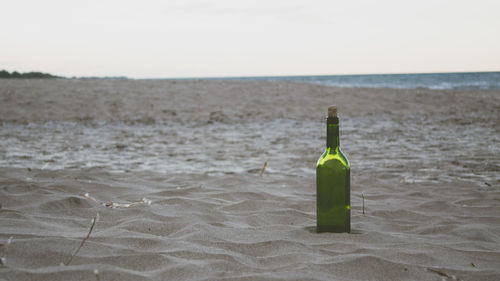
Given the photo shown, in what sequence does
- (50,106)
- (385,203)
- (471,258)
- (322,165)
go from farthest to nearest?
(50,106) < (385,203) < (322,165) < (471,258)

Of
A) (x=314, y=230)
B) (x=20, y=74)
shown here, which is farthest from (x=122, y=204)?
(x=20, y=74)

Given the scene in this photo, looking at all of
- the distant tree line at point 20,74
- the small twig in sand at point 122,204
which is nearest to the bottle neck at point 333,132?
the small twig in sand at point 122,204

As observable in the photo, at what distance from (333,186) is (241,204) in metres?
0.97

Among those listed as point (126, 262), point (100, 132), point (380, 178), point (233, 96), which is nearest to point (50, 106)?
point (100, 132)

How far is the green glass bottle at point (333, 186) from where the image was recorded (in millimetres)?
2168

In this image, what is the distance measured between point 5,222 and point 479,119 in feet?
34.3

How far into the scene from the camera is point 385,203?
126 inches

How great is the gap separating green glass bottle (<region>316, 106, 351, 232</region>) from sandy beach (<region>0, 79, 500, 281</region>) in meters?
0.08

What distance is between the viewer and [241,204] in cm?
305

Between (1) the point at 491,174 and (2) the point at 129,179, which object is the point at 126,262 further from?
(1) the point at 491,174

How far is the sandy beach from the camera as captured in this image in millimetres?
1833

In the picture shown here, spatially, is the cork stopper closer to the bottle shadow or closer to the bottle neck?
the bottle neck

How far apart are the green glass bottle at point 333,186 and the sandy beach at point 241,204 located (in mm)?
78

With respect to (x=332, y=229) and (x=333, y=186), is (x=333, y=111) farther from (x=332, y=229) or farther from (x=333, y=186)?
(x=332, y=229)
